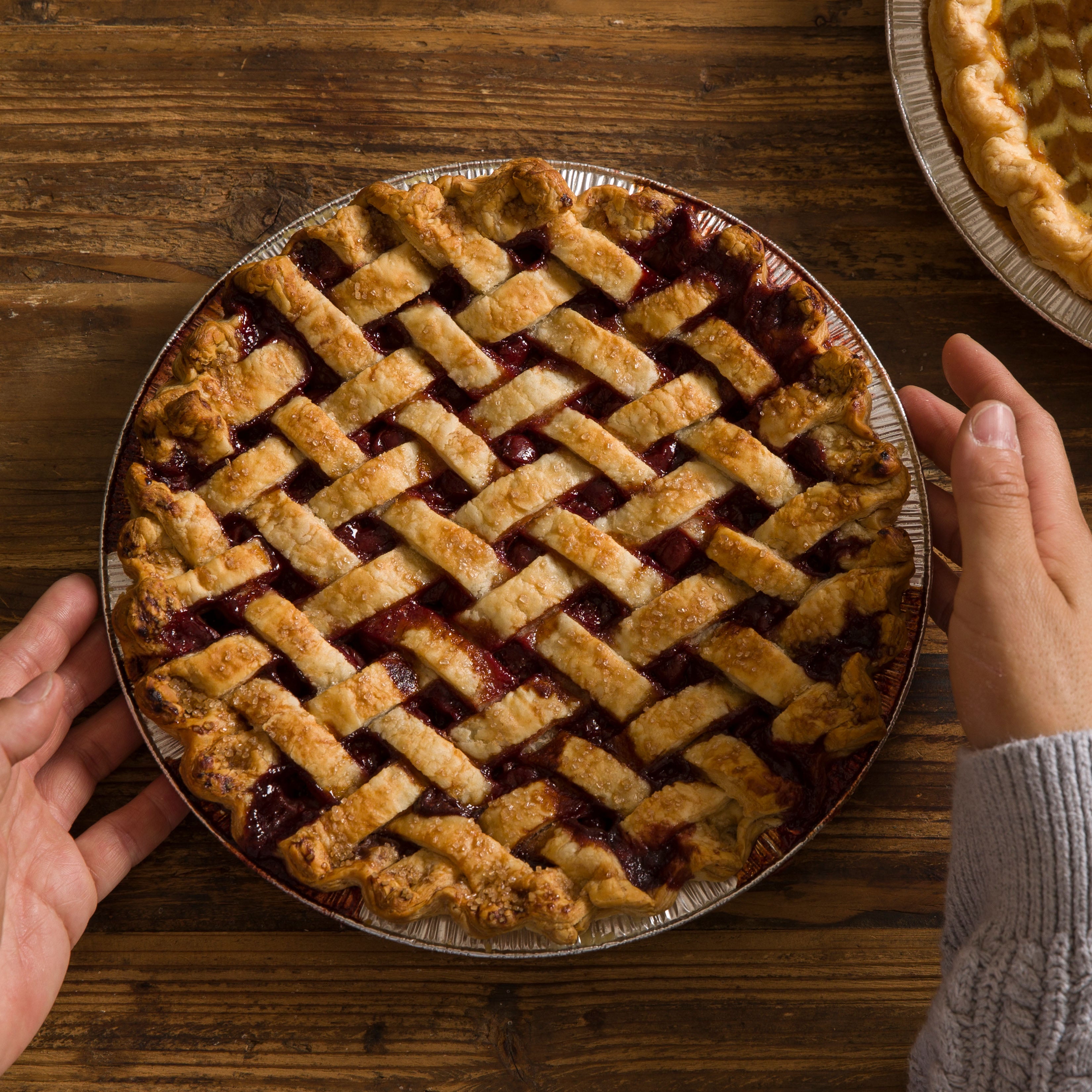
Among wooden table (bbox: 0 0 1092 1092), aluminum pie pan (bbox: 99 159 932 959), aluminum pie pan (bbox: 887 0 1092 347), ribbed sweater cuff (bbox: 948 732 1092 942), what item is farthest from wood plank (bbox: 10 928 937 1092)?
aluminum pie pan (bbox: 887 0 1092 347)

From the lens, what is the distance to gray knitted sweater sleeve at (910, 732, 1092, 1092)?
1086 millimetres

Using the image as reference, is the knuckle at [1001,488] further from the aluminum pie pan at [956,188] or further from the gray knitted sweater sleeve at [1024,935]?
the aluminum pie pan at [956,188]

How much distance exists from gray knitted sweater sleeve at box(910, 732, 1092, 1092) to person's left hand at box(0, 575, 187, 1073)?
1.10 metres

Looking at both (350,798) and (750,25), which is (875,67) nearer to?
(750,25)

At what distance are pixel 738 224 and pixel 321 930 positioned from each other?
1214 millimetres

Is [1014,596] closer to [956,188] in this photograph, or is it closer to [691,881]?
[691,881]

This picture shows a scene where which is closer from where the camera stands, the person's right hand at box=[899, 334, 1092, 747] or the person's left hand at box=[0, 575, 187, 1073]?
the person's right hand at box=[899, 334, 1092, 747]

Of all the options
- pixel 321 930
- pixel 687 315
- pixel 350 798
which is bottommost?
pixel 321 930

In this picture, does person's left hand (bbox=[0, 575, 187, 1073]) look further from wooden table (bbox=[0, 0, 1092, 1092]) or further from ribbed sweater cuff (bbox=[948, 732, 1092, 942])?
ribbed sweater cuff (bbox=[948, 732, 1092, 942])

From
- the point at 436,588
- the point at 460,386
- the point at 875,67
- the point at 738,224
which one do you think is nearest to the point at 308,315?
the point at 460,386

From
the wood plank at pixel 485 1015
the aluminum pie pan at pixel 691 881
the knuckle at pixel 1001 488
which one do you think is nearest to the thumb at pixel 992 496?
the knuckle at pixel 1001 488

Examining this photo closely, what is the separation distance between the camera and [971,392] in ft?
4.50

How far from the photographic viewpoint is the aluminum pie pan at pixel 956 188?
1.44 m

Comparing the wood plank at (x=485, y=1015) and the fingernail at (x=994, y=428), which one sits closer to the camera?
the fingernail at (x=994, y=428)
